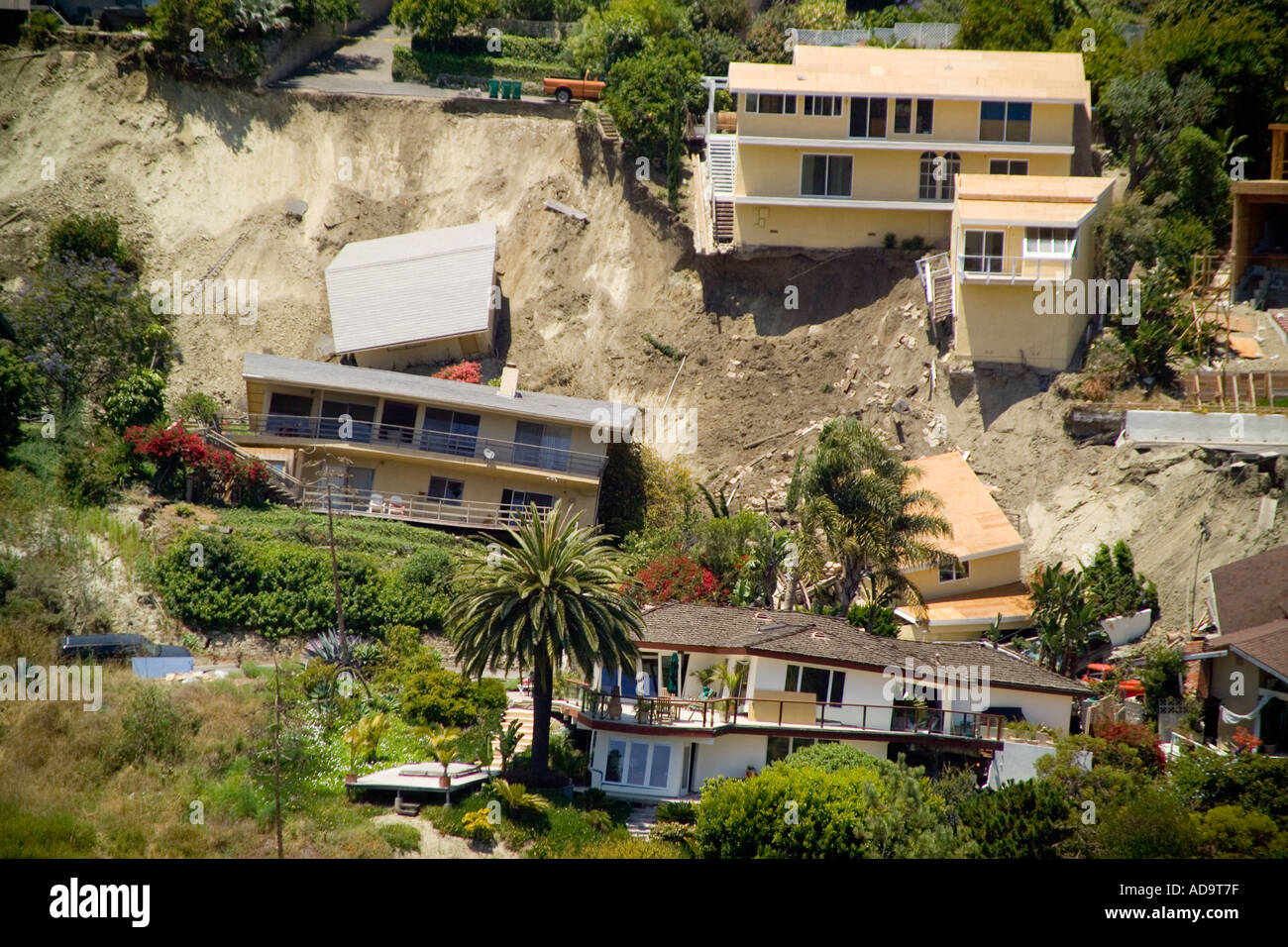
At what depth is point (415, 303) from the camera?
190 ft

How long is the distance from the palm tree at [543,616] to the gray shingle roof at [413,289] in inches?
781

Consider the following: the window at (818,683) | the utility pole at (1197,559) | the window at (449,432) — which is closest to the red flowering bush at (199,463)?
the window at (449,432)

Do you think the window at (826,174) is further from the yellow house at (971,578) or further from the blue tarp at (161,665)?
the blue tarp at (161,665)

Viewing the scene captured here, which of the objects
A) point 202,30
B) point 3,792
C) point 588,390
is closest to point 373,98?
point 202,30

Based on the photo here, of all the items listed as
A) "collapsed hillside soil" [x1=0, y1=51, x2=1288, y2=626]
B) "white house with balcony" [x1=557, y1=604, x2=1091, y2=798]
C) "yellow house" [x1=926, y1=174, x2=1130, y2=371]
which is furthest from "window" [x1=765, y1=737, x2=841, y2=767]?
"yellow house" [x1=926, y1=174, x2=1130, y2=371]

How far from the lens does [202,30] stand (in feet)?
209

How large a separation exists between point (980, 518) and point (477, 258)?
71.0ft

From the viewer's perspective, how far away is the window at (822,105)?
185 ft

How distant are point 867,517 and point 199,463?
20.3m

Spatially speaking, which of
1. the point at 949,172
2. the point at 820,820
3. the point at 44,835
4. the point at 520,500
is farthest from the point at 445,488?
the point at 820,820

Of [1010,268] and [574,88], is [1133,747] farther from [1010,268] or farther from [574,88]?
[574,88]

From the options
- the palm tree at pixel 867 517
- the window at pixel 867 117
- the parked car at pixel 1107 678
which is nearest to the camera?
the parked car at pixel 1107 678
